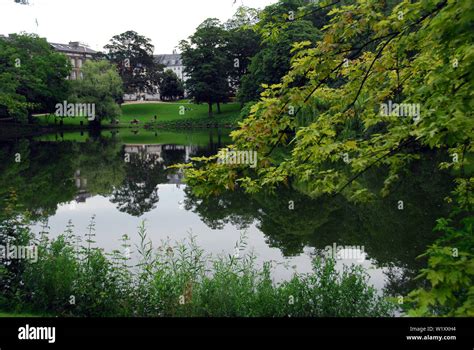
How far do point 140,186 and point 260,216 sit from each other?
11.2 m

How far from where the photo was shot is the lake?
15188mm

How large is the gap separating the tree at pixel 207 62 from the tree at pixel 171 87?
4.18m

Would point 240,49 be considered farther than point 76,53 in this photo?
No

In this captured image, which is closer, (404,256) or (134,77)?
(404,256)

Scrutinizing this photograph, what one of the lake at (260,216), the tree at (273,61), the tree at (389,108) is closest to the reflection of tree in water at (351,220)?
the lake at (260,216)

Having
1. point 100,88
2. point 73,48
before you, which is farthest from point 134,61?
point 73,48

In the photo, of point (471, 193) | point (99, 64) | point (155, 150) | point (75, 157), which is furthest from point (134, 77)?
point (471, 193)

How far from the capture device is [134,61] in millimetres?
56594

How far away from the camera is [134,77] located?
64.9 m

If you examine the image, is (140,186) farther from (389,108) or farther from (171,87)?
(171,87)

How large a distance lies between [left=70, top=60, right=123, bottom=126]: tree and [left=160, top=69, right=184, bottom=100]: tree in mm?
8353

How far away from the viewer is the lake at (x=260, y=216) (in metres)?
15.2

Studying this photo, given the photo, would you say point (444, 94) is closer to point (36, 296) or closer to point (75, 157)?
point (36, 296)
